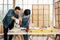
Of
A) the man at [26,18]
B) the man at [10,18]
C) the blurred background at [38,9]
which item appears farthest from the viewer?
the blurred background at [38,9]

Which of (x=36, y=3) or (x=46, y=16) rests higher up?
(x=36, y=3)

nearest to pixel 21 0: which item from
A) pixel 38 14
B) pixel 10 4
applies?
pixel 10 4

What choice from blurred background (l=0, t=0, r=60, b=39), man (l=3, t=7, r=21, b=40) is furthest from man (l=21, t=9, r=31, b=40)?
blurred background (l=0, t=0, r=60, b=39)

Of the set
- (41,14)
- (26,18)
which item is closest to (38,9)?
(41,14)

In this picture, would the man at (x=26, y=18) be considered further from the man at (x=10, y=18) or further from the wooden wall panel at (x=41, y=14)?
the wooden wall panel at (x=41, y=14)

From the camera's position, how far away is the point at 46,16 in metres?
Result: 7.32

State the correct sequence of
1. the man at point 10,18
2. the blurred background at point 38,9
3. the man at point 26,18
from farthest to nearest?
1. the blurred background at point 38,9
2. the man at point 26,18
3. the man at point 10,18

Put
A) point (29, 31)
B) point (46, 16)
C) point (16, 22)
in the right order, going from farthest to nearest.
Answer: point (46, 16) → point (16, 22) → point (29, 31)

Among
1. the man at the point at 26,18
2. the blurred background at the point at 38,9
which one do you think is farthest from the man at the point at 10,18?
the blurred background at the point at 38,9

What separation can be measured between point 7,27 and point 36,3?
3.76 metres

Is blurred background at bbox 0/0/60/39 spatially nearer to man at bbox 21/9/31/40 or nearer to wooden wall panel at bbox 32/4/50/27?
wooden wall panel at bbox 32/4/50/27

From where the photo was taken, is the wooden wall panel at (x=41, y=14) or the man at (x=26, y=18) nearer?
the man at (x=26, y=18)

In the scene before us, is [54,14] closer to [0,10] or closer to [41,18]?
[41,18]

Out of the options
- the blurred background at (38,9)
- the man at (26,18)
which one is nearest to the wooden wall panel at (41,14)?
the blurred background at (38,9)
